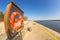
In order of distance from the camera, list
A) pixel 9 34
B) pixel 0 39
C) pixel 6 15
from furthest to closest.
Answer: pixel 0 39, pixel 9 34, pixel 6 15

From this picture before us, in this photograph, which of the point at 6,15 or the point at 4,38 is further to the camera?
the point at 4,38

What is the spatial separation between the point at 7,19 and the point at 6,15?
114 mm

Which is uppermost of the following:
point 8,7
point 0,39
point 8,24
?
point 8,7

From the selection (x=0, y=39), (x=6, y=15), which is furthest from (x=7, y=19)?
(x=0, y=39)

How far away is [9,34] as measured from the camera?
317 cm

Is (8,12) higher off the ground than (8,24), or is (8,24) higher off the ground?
(8,12)

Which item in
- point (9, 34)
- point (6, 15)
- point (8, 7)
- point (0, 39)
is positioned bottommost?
point (0, 39)

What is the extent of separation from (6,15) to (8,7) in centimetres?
25

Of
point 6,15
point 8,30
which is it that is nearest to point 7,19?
point 6,15

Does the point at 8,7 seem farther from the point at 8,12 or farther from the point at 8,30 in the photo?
the point at 8,30

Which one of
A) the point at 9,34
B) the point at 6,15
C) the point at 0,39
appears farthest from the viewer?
the point at 0,39

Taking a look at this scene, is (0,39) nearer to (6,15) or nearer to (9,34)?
(9,34)

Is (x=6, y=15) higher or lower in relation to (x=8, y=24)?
higher

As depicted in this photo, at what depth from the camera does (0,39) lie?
3910 millimetres
